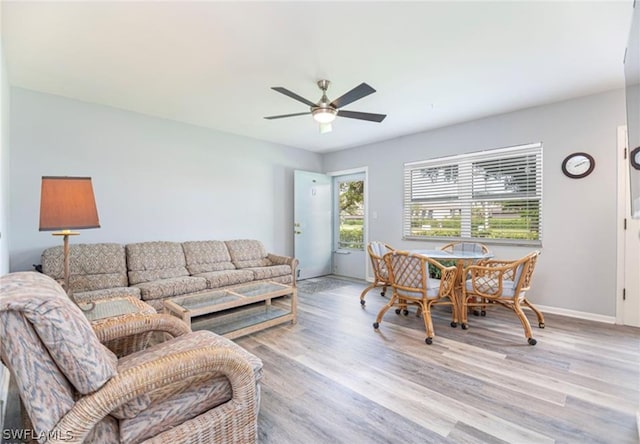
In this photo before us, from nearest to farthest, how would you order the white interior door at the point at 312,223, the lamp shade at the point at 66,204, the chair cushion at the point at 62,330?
the chair cushion at the point at 62,330, the lamp shade at the point at 66,204, the white interior door at the point at 312,223

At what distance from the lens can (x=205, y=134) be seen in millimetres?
4496

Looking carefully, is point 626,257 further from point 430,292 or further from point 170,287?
point 170,287

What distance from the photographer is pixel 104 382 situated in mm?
1041

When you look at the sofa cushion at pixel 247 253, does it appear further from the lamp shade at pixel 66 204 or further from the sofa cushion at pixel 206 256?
the lamp shade at pixel 66 204

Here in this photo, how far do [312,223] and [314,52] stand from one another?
3.56 meters

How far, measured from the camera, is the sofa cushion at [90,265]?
3.02 meters

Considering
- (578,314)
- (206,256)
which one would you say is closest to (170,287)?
(206,256)

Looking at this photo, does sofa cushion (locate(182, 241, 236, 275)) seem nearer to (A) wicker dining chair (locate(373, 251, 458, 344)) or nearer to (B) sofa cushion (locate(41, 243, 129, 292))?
(B) sofa cushion (locate(41, 243, 129, 292))

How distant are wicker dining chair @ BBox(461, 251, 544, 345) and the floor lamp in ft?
10.6

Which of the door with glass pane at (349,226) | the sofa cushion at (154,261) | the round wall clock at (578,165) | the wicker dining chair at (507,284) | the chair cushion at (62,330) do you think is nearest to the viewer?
the chair cushion at (62,330)

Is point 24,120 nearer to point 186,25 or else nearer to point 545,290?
point 186,25

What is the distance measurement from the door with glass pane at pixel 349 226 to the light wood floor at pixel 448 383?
8.43 ft

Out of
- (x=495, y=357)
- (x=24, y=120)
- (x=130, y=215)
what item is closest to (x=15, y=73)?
(x=24, y=120)

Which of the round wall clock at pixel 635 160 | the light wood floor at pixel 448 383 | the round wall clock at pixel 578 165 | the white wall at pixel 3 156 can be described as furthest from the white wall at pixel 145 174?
the round wall clock at pixel 635 160
